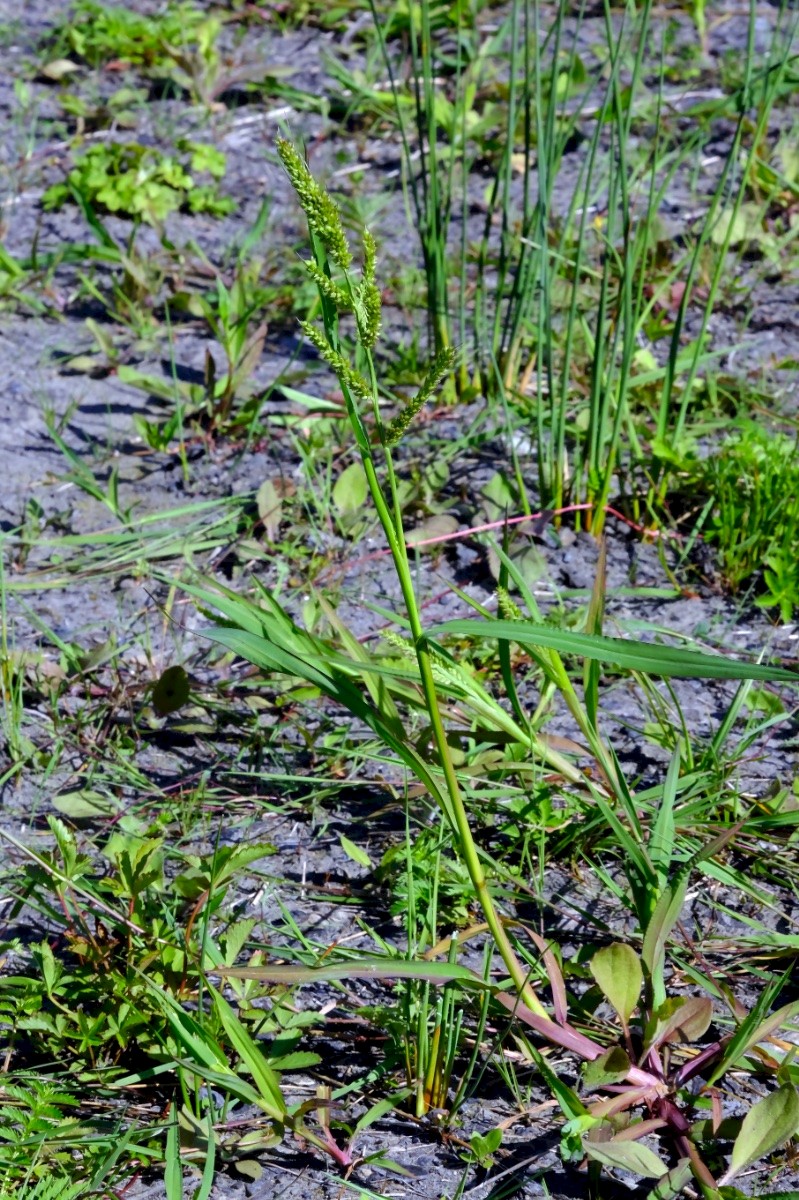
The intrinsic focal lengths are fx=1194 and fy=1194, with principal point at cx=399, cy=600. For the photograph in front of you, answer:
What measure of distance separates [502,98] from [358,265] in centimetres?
93

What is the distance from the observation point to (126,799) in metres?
1.88

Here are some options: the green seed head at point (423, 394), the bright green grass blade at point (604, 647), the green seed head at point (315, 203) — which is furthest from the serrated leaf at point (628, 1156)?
the green seed head at point (315, 203)

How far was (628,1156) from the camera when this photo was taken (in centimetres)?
127

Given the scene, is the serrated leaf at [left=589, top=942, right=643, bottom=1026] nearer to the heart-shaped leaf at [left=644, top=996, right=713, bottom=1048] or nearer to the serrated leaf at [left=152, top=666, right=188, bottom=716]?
the heart-shaped leaf at [left=644, top=996, right=713, bottom=1048]

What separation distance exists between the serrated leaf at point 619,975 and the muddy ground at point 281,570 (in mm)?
174

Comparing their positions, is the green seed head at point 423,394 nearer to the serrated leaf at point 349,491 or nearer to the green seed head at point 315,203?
the green seed head at point 315,203

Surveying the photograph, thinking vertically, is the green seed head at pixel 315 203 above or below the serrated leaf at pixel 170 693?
above

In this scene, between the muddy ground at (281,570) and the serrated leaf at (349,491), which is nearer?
the muddy ground at (281,570)

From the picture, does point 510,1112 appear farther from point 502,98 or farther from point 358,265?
point 502,98

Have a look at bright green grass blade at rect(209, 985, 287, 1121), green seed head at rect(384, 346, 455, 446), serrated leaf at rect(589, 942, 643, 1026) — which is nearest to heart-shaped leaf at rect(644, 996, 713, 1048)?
serrated leaf at rect(589, 942, 643, 1026)

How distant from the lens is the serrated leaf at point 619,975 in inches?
53.7

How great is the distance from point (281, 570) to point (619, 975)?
113 centimetres

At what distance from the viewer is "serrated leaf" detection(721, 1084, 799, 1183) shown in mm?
1283

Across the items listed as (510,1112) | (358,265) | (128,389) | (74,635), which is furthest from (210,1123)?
(358,265)
